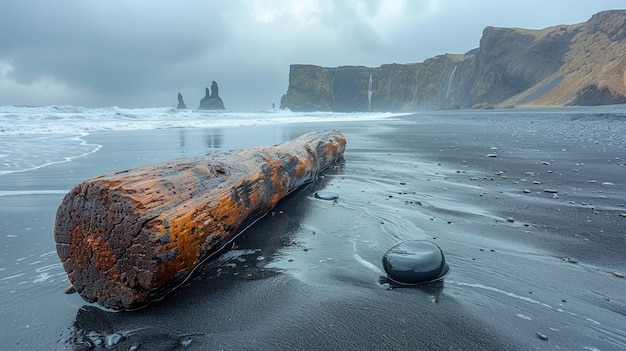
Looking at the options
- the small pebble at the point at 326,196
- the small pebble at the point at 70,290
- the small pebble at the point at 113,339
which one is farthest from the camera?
the small pebble at the point at 326,196

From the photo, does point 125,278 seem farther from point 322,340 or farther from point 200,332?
point 322,340

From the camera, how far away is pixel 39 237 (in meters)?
2.93

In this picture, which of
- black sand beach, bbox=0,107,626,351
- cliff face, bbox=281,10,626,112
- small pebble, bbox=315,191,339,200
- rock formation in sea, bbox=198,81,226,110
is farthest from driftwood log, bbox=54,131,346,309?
rock formation in sea, bbox=198,81,226,110

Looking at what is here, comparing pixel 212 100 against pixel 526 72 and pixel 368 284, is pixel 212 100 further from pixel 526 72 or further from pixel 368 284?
pixel 368 284

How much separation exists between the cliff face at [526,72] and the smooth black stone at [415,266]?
49.6m

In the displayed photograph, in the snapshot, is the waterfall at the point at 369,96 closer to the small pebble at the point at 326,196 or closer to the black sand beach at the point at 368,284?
the black sand beach at the point at 368,284

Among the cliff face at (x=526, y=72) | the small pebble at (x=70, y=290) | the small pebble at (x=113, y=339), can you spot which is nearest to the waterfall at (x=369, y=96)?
the cliff face at (x=526, y=72)

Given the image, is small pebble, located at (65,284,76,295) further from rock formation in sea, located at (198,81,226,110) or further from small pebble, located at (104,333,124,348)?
rock formation in sea, located at (198,81,226,110)

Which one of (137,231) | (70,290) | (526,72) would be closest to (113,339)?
(137,231)

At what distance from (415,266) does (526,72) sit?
75.1 meters

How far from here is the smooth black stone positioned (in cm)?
212

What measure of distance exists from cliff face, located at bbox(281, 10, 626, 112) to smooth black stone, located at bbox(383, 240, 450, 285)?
1952 inches

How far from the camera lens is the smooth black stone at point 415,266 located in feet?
6.97

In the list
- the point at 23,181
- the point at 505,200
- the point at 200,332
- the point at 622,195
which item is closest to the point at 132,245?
the point at 200,332
